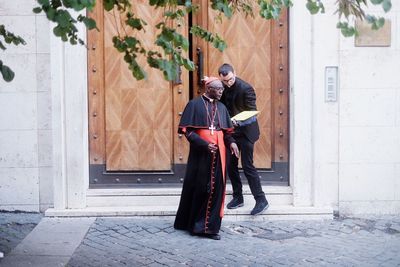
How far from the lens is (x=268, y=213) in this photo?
8.55 m

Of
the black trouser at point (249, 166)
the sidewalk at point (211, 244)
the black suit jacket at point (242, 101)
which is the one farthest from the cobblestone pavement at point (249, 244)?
the black suit jacket at point (242, 101)

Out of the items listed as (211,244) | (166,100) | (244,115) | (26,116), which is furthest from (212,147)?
(26,116)

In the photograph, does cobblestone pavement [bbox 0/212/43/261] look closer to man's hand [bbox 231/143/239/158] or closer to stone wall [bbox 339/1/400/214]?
man's hand [bbox 231/143/239/158]

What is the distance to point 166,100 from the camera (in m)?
8.99

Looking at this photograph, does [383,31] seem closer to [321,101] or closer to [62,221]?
[321,101]

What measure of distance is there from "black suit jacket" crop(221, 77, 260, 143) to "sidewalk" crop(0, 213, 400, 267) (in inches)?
Answer: 42.9

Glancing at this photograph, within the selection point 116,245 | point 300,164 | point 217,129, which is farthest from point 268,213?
point 116,245

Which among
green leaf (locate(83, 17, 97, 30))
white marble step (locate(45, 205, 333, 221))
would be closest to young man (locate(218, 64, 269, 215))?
white marble step (locate(45, 205, 333, 221))

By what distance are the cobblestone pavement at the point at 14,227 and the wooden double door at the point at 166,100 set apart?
0.95 meters

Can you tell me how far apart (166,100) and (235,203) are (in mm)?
1593

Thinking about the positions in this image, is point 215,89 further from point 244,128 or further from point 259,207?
point 259,207

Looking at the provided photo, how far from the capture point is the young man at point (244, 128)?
8.27 m

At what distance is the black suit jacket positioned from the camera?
8.27 m

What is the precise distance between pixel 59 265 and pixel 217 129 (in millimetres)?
2313
